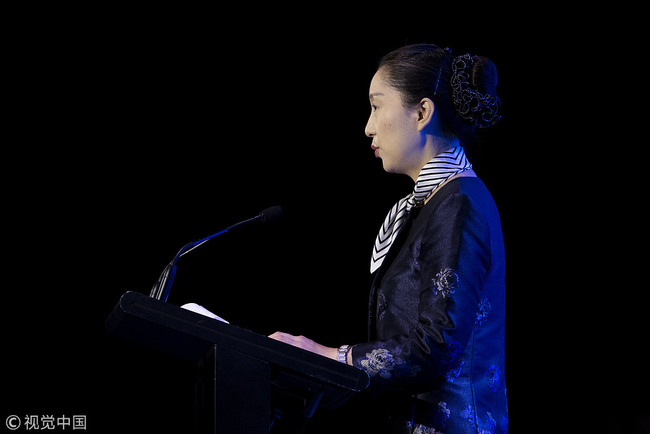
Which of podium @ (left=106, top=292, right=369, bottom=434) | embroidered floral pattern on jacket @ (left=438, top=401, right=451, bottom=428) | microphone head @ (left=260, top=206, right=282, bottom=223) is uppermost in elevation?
microphone head @ (left=260, top=206, right=282, bottom=223)

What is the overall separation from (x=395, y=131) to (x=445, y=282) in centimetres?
50

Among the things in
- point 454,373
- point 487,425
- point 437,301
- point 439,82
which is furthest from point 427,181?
point 487,425

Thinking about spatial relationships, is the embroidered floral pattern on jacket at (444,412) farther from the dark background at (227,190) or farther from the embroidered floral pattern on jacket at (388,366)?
the dark background at (227,190)

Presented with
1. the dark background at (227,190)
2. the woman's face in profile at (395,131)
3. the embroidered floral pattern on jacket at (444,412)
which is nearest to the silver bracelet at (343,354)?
the embroidered floral pattern on jacket at (444,412)

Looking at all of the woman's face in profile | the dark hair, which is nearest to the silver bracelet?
the woman's face in profile

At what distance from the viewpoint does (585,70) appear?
3.15 meters

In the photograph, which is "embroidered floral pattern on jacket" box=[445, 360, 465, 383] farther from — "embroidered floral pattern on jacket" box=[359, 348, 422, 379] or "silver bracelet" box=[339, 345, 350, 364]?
"silver bracelet" box=[339, 345, 350, 364]

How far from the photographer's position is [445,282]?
1.44m

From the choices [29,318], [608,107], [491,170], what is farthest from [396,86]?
[29,318]

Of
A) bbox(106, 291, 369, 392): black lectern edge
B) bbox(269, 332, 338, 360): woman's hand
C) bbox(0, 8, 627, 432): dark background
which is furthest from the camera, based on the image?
bbox(0, 8, 627, 432): dark background

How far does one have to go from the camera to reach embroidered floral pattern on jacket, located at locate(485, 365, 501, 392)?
1508 mm

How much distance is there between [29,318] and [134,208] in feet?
2.11

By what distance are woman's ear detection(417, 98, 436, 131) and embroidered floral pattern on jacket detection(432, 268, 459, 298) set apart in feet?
1.57

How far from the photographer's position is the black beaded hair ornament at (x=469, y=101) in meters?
1.78
